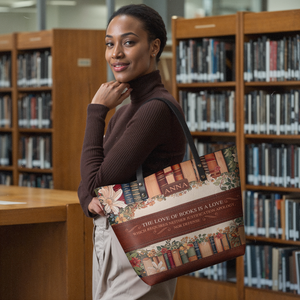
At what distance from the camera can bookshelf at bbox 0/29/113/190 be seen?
3.87 m

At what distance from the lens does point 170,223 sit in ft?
3.67

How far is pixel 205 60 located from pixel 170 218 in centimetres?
213

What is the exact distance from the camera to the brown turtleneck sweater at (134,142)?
1.12m

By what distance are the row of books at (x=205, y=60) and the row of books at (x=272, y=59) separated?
0.49 feet

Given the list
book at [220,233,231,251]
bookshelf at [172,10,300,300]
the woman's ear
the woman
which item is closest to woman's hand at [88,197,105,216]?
the woman

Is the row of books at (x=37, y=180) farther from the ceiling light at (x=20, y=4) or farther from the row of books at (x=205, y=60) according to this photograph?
the ceiling light at (x=20, y=4)

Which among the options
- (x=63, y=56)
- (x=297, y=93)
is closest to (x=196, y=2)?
(x=63, y=56)

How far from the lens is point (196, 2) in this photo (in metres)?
4.55

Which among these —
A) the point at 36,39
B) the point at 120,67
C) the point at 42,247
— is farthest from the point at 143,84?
the point at 36,39

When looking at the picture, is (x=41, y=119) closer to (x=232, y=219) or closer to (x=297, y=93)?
(x=297, y=93)

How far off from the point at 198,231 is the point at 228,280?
2075 millimetres

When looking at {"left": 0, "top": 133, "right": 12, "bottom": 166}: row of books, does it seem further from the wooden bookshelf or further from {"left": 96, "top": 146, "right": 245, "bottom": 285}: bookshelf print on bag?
{"left": 96, "top": 146, "right": 245, "bottom": 285}: bookshelf print on bag

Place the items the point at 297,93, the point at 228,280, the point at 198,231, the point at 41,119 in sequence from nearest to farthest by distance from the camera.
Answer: the point at 198,231 < the point at 297,93 < the point at 228,280 < the point at 41,119

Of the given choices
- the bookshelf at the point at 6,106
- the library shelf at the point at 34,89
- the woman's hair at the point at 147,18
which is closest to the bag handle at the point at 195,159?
the woman's hair at the point at 147,18
